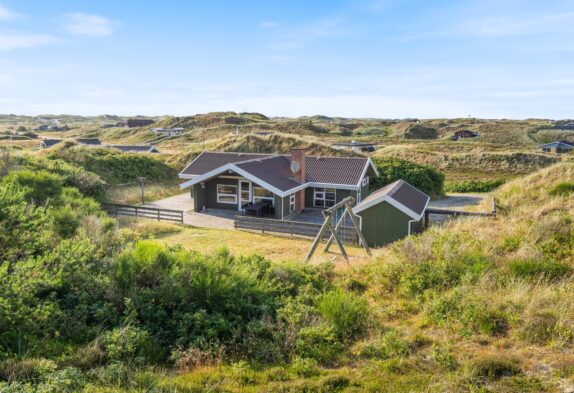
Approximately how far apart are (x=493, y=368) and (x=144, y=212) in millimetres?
20333

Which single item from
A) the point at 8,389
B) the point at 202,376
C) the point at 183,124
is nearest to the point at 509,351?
the point at 202,376

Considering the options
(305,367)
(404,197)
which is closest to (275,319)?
(305,367)

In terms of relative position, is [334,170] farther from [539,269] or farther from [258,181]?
[539,269]

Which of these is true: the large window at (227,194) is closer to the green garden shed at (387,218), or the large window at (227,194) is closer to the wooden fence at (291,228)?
the wooden fence at (291,228)

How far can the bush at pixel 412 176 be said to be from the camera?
31766 mm

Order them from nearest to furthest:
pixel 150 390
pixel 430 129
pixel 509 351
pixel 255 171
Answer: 1. pixel 150 390
2. pixel 509 351
3. pixel 255 171
4. pixel 430 129

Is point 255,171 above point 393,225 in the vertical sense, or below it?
above

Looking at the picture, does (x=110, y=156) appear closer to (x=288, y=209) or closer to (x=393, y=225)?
(x=288, y=209)

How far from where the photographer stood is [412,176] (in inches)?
1257

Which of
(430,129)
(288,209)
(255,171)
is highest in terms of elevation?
(430,129)

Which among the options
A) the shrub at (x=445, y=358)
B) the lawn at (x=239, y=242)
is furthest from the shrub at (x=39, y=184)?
the shrub at (x=445, y=358)

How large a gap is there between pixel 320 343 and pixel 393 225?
12157 millimetres

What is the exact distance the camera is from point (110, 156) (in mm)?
35656

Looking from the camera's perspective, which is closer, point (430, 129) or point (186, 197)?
point (186, 197)
